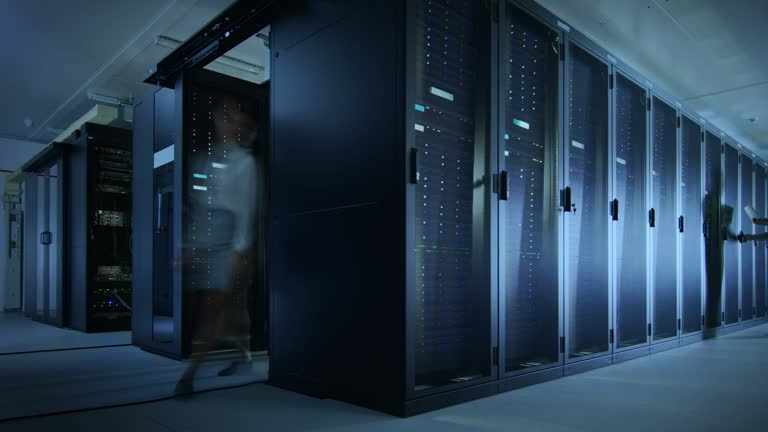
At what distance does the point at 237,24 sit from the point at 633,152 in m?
3.34

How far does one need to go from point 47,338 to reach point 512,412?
5044mm

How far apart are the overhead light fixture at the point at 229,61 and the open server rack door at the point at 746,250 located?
6499 mm

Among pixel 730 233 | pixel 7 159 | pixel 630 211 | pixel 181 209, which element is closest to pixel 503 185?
pixel 630 211

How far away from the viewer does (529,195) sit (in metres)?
3.00

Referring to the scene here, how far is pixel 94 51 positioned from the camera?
17.8ft

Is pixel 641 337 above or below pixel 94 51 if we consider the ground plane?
below

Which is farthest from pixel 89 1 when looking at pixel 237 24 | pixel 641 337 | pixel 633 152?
pixel 641 337

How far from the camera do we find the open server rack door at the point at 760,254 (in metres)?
6.96

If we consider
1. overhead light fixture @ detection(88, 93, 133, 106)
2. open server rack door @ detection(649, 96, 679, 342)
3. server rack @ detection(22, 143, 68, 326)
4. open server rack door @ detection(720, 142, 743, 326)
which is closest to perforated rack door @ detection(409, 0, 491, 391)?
open server rack door @ detection(649, 96, 679, 342)

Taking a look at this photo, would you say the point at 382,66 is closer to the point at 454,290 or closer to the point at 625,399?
the point at 454,290

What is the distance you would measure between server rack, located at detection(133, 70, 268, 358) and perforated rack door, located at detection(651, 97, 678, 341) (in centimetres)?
352

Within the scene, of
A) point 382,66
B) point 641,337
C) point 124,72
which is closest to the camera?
point 382,66

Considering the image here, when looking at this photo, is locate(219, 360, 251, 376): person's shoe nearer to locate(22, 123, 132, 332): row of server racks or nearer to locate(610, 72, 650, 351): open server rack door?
locate(610, 72, 650, 351): open server rack door

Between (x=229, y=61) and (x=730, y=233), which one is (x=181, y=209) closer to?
(x=229, y=61)
